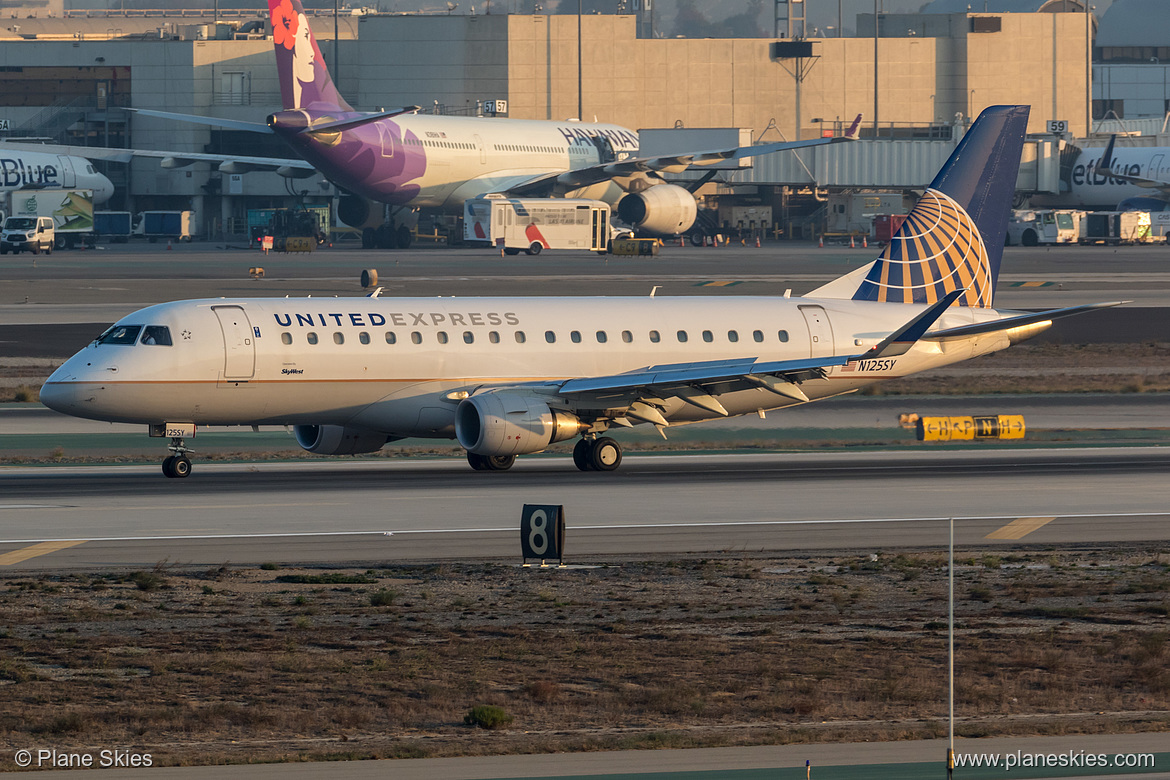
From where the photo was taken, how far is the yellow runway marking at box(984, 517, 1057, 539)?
30.3 m

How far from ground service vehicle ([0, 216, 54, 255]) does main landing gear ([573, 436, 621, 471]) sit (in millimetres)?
86577

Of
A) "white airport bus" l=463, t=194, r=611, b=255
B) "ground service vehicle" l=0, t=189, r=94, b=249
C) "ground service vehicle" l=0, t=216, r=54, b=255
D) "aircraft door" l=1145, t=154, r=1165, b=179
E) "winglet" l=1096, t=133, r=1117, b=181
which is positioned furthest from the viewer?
"winglet" l=1096, t=133, r=1117, b=181

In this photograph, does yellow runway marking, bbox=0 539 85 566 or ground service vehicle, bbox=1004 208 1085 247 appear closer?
yellow runway marking, bbox=0 539 85 566

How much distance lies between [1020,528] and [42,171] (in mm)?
114845

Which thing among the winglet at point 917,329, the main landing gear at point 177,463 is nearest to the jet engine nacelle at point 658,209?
the winglet at point 917,329

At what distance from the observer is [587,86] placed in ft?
535

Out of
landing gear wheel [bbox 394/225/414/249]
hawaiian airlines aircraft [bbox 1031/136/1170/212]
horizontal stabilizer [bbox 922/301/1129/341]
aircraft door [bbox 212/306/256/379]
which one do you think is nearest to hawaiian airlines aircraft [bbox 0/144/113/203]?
landing gear wheel [bbox 394/225/414/249]

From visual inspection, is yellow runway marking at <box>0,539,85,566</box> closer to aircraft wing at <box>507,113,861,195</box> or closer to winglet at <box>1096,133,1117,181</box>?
aircraft wing at <box>507,113,861,195</box>

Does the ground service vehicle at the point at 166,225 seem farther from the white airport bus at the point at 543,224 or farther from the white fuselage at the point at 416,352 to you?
the white fuselage at the point at 416,352

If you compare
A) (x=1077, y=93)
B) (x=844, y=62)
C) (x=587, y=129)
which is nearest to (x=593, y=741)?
(x=587, y=129)

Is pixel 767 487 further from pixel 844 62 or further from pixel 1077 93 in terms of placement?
pixel 1077 93

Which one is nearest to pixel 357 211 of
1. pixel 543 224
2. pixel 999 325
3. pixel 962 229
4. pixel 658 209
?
pixel 543 224

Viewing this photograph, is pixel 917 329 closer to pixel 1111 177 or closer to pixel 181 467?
pixel 181 467

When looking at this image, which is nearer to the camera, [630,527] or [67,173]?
[630,527]
